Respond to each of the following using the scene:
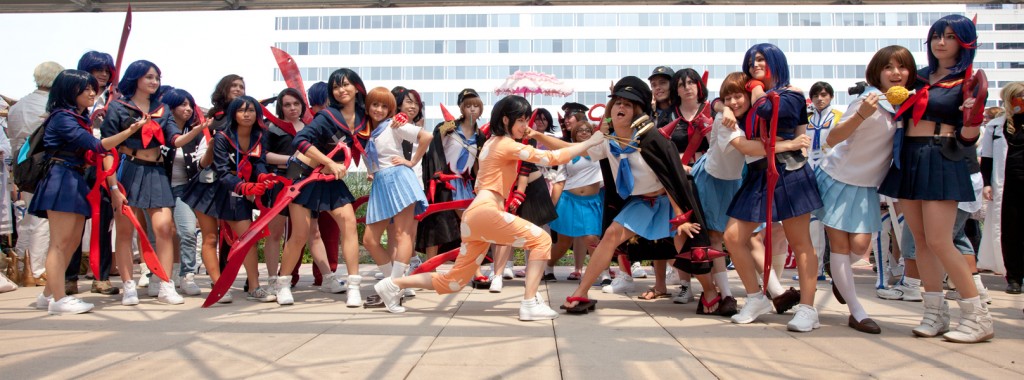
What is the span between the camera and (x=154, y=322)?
4465 mm

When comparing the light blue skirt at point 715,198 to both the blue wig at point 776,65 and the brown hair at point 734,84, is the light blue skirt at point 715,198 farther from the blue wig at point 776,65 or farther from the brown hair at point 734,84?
the blue wig at point 776,65

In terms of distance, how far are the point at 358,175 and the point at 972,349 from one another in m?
15.0

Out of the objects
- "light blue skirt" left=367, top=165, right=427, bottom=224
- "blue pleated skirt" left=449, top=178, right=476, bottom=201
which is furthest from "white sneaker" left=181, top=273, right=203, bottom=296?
"blue pleated skirt" left=449, top=178, right=476, bottom=201

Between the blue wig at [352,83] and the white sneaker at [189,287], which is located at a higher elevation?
the blue wig at [352,83]

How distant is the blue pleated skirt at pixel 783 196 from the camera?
13.8 feet

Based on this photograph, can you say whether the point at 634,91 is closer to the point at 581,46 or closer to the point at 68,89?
the point at 68,89

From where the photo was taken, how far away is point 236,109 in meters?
5.62

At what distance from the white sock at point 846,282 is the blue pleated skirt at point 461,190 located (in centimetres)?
336

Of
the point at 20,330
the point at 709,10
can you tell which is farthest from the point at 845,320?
the point at 709,10

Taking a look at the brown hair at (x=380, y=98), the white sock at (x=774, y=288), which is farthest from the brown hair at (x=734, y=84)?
the brown hair at (x=380, y=98)

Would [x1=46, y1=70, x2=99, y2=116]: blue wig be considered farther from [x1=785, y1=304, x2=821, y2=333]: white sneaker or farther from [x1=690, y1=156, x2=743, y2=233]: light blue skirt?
[x1=785, y1=304, x2=821, y2=333]: white sneaker

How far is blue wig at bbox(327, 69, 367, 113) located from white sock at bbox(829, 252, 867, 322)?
3575 mm

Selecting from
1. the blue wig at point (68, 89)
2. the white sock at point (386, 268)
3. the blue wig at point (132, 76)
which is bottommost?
the white sock at point (386, 268)

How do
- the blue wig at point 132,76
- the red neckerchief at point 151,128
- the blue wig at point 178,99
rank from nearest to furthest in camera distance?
the red neckerchief at point 151,128 < the blue wig at point 132,76 < the blue wig at point 178,99
